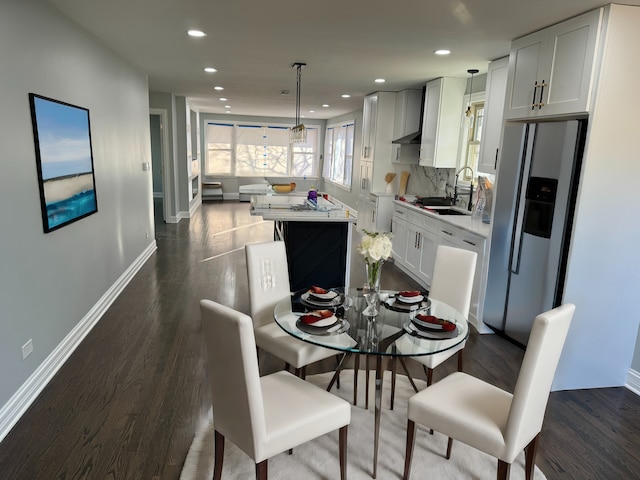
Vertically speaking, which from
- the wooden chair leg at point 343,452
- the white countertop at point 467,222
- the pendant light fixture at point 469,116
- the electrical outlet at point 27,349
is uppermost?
the pendant light fixture at point 469,116

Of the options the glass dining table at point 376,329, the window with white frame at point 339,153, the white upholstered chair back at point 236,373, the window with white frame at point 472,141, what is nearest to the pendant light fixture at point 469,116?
the window with white frame at point 472,141

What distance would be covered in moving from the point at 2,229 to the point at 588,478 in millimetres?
3322

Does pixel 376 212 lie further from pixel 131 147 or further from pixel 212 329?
pixel 212 329

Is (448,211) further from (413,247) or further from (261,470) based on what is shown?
(261,470)

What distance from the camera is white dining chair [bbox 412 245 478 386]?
275cm

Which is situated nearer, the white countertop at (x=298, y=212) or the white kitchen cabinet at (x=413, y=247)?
the white countertop at (x=298, y=212)

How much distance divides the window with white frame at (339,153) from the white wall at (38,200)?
20.6 ft

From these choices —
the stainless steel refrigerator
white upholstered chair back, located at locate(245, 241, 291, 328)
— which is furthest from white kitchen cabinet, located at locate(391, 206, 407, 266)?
white upholstered chair back, located at locate(245, 241, 291, 328)

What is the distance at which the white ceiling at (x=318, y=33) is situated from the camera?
2783 millimetres

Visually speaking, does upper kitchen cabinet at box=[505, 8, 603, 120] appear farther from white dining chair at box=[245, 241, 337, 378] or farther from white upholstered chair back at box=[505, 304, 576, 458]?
white dining chair at box=[245, 241, 337, 378]

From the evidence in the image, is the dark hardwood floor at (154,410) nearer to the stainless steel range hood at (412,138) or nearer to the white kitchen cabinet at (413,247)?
the white kitchen cabinet at (413,247)

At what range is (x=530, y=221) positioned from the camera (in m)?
3.24

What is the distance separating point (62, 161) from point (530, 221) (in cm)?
346

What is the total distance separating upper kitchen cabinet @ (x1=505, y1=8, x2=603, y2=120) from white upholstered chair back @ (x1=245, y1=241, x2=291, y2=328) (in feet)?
7.01
